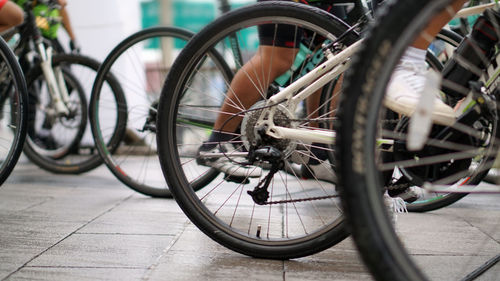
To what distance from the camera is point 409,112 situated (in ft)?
4.64

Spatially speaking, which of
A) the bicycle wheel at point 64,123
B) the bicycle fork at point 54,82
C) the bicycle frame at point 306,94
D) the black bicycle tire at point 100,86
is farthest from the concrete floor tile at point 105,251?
the bicycle fork at point 54,82

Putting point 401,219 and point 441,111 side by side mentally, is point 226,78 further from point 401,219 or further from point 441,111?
point 441,111

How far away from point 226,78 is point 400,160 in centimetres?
135

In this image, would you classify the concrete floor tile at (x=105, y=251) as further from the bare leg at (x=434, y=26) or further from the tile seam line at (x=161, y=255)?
the bare leg at (x=434, y=26)

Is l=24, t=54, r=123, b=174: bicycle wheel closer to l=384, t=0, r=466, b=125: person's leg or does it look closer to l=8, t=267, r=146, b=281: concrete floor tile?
l=8, t=267, r=146, b=281: concrete floor tile

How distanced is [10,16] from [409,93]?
2856 millimetres

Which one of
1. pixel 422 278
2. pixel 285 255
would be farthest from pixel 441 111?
pixel 285 255

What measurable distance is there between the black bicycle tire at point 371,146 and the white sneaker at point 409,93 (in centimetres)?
30

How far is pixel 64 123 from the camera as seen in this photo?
3957 millimetres

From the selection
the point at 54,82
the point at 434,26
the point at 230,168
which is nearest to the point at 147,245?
the point at 230,168

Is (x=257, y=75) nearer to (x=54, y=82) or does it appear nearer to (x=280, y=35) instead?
(x=280, y=35)

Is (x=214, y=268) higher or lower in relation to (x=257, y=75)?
lower

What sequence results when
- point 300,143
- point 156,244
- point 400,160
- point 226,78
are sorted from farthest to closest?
point 226,78, point 156,244, point 300,143, point 400,160

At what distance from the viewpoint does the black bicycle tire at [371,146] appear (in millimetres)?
1073
